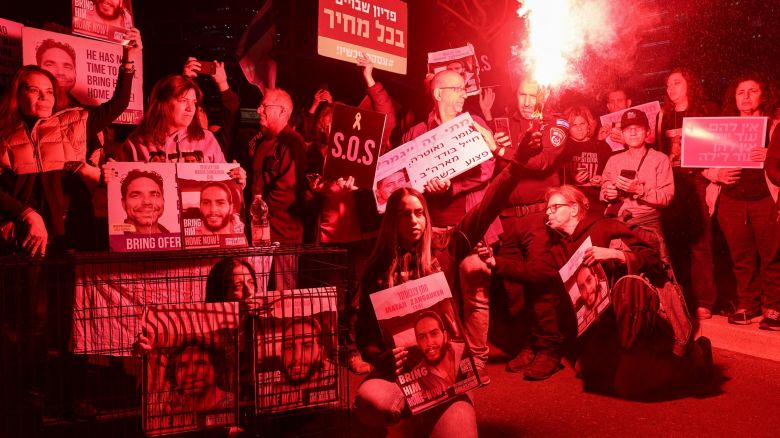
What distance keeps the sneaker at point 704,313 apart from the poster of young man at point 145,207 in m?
5.16

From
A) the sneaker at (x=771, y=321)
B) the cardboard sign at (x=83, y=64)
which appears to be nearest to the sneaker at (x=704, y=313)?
the sneaker at (x=771, y=321)

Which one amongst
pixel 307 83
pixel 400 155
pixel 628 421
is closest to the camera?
pixel 628 421

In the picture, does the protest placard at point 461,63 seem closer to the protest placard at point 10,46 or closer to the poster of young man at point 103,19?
the poster of young man at point 103,19

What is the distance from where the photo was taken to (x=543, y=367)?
591cm

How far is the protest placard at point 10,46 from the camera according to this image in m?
5.26

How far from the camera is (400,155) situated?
20.1 ft

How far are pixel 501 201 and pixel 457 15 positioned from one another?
4470 mm

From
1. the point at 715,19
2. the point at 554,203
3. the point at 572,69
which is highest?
the point at 715,19

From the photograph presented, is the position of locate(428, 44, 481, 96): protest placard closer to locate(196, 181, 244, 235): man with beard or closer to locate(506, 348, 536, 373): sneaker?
locate(506, 348, 536, 373): sneaker

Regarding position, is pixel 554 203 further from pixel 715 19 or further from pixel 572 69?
pixel 715 19

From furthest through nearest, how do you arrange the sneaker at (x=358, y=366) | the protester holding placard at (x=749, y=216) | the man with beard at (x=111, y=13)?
the protester holding placard at (x=749, y=216), the sneaker at (x=358, y=366), the man with beard at (x=111, y=13)

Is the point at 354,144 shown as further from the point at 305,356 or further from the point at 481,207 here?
the point at 305,356

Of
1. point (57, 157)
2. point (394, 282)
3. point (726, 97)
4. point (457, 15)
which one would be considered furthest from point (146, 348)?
point (457, 15)

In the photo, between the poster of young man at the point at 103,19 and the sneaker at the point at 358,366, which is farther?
the sneaker at the point at 358,366
